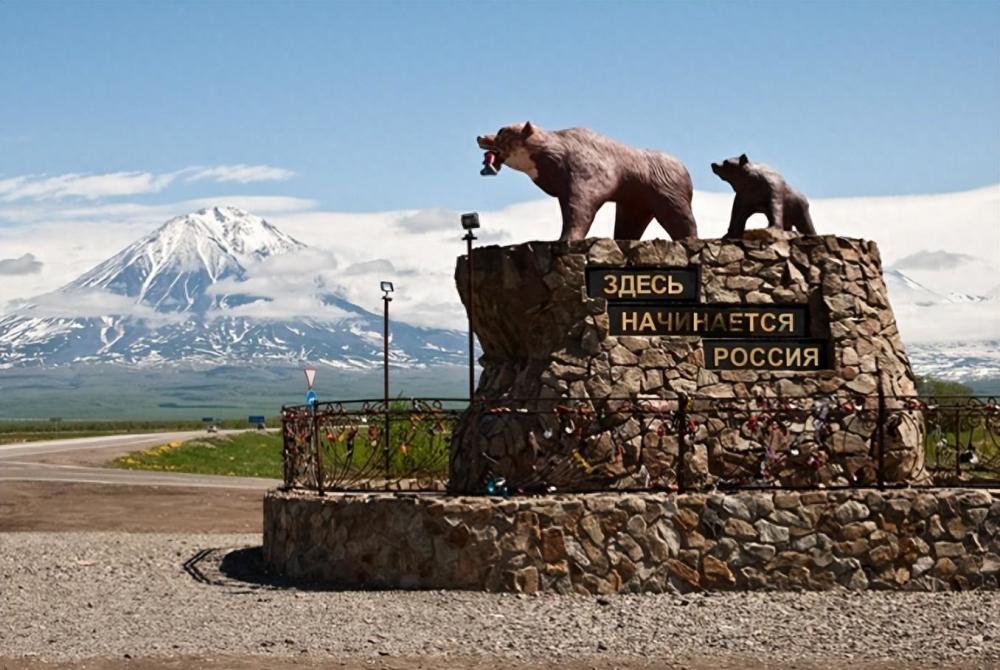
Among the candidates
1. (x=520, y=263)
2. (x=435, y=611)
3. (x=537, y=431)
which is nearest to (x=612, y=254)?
(x=520, y=263)

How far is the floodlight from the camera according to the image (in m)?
26.2

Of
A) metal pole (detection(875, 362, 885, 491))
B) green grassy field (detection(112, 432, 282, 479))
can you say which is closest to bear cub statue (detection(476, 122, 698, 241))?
metal pole (detection(875, 362, 885, 491))

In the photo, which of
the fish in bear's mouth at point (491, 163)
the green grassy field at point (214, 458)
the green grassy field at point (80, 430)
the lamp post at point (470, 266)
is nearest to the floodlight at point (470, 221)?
the lamp post at point (470, 266)

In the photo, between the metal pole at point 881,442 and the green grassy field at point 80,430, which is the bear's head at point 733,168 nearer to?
the metal pole at point 881,442

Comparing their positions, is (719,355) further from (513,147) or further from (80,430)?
(80,430)

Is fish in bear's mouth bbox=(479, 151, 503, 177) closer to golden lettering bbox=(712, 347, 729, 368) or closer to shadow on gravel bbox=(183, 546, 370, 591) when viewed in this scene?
golden lettering bbox=(712, 347, 729, 368)

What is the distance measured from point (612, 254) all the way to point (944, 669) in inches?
257

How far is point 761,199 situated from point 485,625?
726cm

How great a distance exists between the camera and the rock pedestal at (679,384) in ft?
54.4

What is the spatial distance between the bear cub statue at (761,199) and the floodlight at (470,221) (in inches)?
304

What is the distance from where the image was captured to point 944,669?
39.3ft

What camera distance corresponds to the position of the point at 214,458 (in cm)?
4825

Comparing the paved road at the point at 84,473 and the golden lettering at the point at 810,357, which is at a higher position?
the golden lettering at the point at 810,357

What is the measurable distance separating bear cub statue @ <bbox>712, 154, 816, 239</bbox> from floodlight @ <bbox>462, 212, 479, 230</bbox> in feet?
25.3
